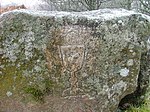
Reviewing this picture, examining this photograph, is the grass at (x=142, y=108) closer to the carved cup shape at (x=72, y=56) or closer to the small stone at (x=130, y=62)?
the small stone at (x=130, y=62)

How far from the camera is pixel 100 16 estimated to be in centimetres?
512

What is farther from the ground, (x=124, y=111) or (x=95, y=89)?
(x=95, y=89)

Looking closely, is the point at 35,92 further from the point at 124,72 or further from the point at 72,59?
the point at 124,72

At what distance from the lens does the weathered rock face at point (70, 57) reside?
495cm

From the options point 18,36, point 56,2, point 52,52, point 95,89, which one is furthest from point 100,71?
point 56,2

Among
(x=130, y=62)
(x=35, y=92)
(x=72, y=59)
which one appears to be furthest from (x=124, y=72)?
(x=35, y=92)

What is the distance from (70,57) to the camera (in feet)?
16.2

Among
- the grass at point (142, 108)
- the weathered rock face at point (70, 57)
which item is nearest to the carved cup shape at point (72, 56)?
the weathered rock face at point (70, 57)

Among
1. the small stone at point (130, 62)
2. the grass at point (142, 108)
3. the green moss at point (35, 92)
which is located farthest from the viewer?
the grass at point (142, 108)

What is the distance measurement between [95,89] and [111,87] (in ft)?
0.74

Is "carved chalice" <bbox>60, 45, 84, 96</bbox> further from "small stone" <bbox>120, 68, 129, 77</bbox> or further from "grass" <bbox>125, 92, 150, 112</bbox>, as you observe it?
"grass" <bbox>125, 92, 150, 112</bbox>

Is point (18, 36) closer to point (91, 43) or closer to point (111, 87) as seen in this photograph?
point (91, 43)

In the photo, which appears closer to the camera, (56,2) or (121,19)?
(121,19)

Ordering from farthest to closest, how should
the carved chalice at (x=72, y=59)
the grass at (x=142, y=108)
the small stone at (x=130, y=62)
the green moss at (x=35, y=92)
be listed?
the grass at (x=142, y=108)
the small stone at (x=130, y=62)
the green moss at (x=35, y=92)
the carved chalice at (x=72, y=59)
